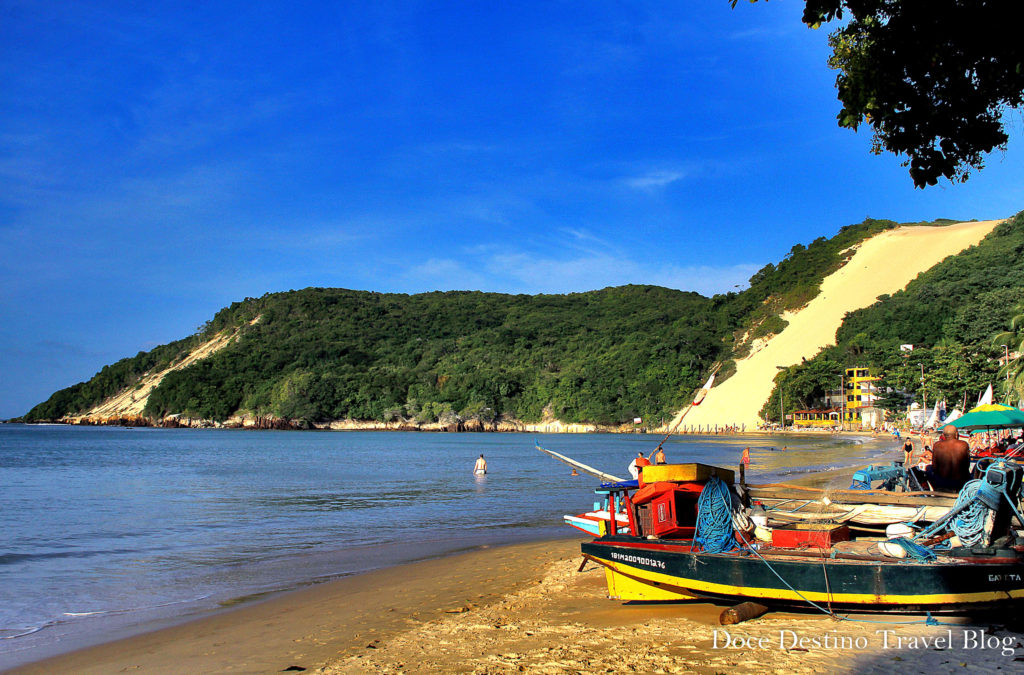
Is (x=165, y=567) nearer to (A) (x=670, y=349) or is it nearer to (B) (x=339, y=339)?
(A) (x=670, y=349)

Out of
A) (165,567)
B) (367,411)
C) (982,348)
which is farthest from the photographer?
(367,411)

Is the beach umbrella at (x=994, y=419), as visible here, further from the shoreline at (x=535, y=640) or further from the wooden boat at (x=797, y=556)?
the shoreline at (x=535, y=640)

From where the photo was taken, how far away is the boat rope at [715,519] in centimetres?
845

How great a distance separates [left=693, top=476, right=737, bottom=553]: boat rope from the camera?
845 cm

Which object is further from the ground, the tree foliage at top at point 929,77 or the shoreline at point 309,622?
the tree foliage at top at point 929,77

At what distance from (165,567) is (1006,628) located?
12.9 metres

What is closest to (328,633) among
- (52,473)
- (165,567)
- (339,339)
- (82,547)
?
(165,567)

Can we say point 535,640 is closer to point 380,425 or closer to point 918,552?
point 918,552

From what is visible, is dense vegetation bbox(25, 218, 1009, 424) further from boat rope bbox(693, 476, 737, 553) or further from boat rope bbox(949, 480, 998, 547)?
boat rope bbox(693, 476, 737, 553)

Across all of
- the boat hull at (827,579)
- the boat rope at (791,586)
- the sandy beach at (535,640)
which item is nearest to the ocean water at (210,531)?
the sandy beach at (535,640)

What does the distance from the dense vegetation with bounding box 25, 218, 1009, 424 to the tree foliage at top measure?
10224 cm

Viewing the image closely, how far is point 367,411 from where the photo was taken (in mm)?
144250

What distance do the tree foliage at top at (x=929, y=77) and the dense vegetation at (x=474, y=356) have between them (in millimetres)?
102242

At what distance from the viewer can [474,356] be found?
16062cm
